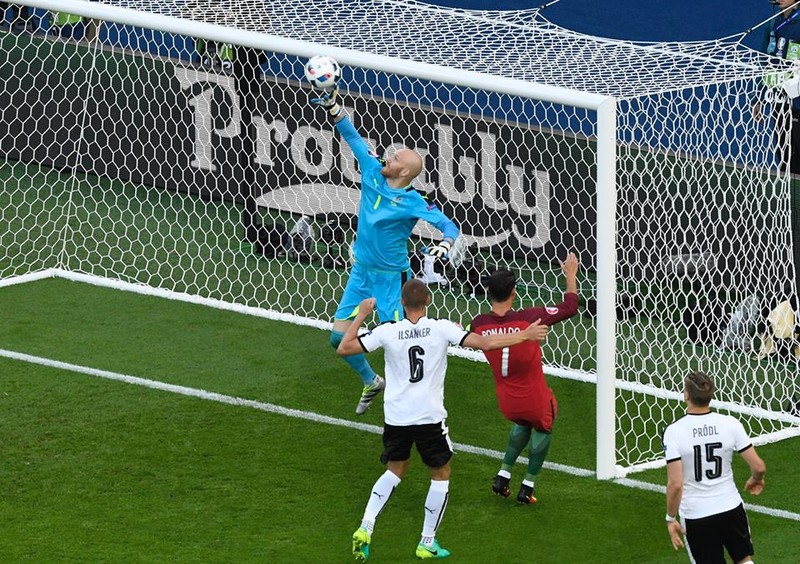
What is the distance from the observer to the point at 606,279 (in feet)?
34.8

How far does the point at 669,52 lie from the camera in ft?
42.1

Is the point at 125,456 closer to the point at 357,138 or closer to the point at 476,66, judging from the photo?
the point at 357,138

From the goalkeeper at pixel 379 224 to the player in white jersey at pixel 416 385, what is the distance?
141cm

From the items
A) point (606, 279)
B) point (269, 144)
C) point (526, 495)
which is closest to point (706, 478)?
point (526, 495)

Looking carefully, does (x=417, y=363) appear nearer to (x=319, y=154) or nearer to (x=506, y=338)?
(x=506, y=338)

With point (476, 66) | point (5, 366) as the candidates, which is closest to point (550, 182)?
point (476, 66)

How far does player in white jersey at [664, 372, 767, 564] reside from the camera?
8305mm

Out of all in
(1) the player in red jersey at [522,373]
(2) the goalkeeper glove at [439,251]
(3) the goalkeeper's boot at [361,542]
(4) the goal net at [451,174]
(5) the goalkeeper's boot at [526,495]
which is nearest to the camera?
(3) the goalkeeper's boot at [361,542]

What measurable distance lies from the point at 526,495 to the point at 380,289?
1.83 meters

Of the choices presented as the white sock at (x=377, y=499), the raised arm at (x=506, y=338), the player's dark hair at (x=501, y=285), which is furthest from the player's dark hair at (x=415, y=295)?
the white sock at (x=377, y=499)

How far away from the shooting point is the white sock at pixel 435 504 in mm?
9438

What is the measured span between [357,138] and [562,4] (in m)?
7.82

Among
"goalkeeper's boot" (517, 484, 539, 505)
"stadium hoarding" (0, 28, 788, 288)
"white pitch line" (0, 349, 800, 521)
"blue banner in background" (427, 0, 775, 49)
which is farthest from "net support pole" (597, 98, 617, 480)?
"blue banner in background" (427, 0, 775, 49)

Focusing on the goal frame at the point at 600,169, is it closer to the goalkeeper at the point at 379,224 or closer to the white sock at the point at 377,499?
the goalkeeper at the point at 379,224
